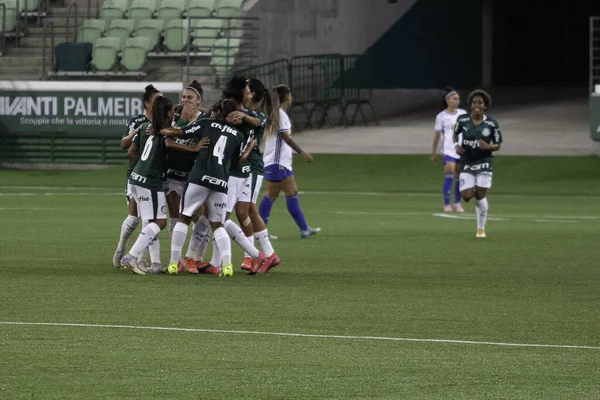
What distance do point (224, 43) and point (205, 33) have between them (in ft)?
3.19

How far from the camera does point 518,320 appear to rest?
38.5 feet

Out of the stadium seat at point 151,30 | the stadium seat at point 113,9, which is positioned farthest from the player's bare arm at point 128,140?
the stadium seat at point 113,9

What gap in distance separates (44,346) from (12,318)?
1.44 metres

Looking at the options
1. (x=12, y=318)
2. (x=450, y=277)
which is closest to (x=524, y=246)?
(x=450, y=277)

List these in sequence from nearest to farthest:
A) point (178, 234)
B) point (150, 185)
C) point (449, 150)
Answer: point (178, 234), point (150, 185), point (449, 150)

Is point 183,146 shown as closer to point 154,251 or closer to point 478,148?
point 154,251

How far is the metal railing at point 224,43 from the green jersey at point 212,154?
2552cm

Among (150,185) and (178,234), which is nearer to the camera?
(178,234)

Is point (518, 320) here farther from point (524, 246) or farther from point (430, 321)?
point (524, 246)

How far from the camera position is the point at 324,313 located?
11984mm

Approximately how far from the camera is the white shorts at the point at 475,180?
20.8 meters

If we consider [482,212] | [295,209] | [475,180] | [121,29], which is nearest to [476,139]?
[475,180]

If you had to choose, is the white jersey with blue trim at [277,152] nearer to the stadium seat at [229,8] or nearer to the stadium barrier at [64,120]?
the stadium barrier at [64,120]

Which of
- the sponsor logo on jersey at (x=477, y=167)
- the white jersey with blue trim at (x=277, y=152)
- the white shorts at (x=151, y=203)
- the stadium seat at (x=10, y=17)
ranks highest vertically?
the stadium seat at (x=10, y=17)
